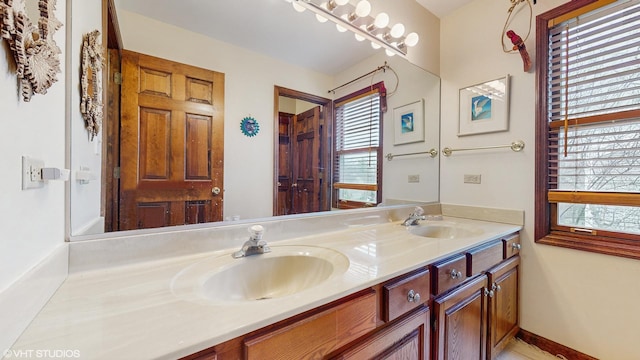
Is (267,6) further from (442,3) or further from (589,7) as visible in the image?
(589,7)

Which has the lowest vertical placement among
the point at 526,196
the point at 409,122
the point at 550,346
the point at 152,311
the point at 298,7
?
the point at 550,346

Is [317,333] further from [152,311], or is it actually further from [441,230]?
[441,230]

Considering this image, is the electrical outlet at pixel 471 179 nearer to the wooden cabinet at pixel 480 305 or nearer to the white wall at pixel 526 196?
the white wall at pixel 526 196

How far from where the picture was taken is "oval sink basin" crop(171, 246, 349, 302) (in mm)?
792

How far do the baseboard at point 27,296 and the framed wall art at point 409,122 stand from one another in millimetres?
1802

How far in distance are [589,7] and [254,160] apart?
199 cm

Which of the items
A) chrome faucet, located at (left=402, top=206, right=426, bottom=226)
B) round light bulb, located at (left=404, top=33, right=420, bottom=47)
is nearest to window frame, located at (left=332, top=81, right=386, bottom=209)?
chrome faucet, located at (left=402, top=206, right=426, bottom=226)

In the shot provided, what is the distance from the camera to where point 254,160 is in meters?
1.18

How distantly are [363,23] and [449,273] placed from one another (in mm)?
1489

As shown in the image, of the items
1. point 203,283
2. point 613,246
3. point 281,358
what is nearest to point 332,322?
point 281,358

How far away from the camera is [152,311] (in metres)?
0.56

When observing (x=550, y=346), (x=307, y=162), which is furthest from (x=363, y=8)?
(x=550, y=346)

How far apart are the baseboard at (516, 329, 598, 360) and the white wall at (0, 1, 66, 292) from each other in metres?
2.37

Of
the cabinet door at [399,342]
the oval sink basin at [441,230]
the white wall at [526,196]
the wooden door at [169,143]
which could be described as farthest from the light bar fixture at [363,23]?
the cabinet door at [399,342]
